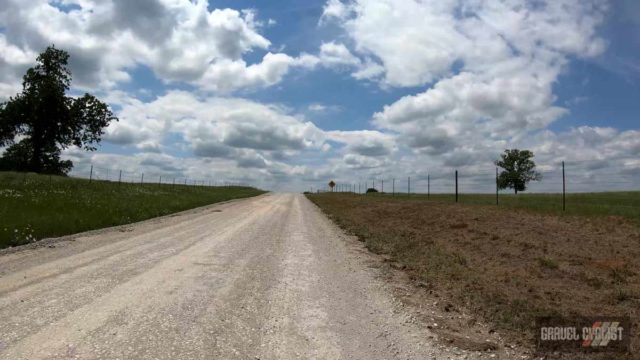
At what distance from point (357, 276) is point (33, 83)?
2126 inches

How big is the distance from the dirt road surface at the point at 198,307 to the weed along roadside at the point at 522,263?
1344mm

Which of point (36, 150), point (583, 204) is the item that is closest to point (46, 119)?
point (36, 150)

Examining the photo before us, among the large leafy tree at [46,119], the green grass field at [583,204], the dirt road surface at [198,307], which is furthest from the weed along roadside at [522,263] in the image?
the large leafy tree at [46,119]

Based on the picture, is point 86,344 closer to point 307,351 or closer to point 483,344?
point 307,351

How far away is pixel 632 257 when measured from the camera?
11.7 metres

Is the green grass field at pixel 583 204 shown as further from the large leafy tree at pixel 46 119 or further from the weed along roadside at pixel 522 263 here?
the large leafy tree at pixel 46 119

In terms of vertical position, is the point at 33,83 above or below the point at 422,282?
above

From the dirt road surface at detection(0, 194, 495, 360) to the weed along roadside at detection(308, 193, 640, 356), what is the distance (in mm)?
1344

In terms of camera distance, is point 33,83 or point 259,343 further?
point 33,83

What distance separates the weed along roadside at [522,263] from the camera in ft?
25.0

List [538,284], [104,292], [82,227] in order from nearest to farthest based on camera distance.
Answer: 1. [104,292]
2. [538,284]
3. [82,227]

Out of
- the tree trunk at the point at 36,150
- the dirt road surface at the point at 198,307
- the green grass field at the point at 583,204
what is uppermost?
the tree trunk at the point at 36,150

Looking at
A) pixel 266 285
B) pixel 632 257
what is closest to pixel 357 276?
pixel 266 285

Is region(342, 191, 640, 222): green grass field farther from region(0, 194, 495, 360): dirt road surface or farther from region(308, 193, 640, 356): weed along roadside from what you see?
region(0, 194, 495, 360): dirt road surface
